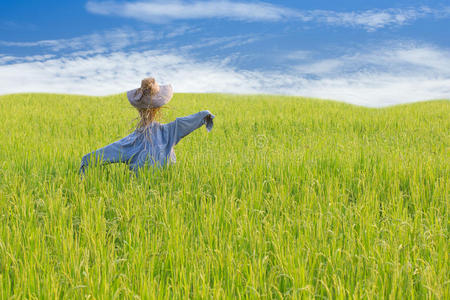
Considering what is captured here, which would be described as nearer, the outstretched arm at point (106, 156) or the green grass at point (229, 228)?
the green grass at point (229, 228)

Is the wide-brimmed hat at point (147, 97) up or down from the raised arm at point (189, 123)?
up

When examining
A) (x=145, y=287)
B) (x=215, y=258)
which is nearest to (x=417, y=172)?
(x=215, y=258)

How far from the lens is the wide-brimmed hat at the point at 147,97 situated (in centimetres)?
434

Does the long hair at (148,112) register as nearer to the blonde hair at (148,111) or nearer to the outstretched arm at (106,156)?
the blonde hair at (148,111)

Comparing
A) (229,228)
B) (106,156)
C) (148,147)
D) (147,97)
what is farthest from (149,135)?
(229,228)

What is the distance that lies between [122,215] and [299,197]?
5.28ft

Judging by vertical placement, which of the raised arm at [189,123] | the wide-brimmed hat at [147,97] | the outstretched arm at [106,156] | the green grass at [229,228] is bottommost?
the green grass at [229,228]

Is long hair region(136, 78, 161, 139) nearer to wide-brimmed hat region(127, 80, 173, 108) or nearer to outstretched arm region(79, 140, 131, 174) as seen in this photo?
wide-brimmed hat region(127, 80, 173, 108)

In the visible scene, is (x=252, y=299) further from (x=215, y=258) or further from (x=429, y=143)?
(x=429, y=143)

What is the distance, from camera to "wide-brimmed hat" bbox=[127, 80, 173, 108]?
14.2ft

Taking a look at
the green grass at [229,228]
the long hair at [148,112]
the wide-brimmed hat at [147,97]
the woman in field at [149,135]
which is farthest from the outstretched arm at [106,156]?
the wide-brimmed hat at [147,97]

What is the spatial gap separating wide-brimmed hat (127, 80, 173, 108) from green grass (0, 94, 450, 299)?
0.25 meters

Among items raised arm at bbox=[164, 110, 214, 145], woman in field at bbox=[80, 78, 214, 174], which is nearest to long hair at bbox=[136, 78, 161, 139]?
woman in field at bbox=[80, 78, 214, 174]

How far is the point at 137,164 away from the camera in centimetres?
445
